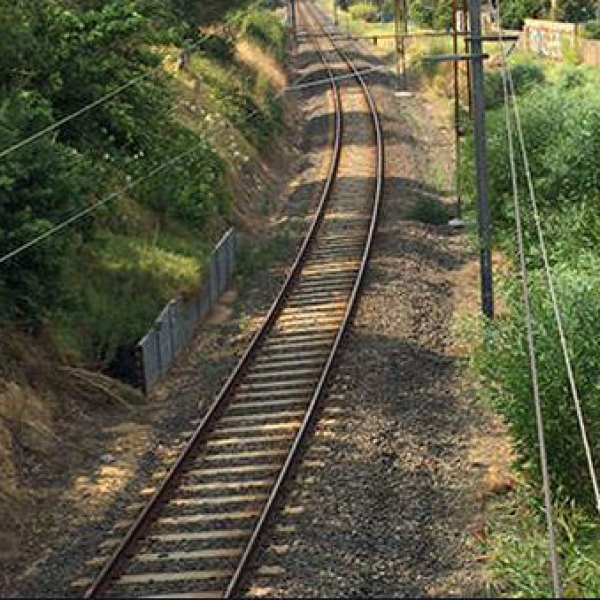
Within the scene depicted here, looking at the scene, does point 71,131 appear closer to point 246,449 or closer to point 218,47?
point 246,449

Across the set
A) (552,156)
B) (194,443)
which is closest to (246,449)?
(194,443)

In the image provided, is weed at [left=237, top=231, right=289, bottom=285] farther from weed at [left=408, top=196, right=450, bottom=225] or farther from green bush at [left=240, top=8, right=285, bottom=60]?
green bush at [left=240, top=8, right=285, bottom=60]

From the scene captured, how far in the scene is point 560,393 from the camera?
14367 millimetres

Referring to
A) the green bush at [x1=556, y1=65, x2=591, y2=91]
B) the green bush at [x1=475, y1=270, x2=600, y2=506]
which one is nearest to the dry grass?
the green bush at [x1=556, y1=65, x2=591, y2=91]

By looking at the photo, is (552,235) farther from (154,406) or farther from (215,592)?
(215,592)

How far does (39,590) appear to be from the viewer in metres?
12.8

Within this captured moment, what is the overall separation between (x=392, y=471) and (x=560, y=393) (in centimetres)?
250

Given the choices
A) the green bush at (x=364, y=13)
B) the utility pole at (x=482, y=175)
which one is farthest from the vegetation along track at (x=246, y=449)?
the green bush at (x=364, y=13)

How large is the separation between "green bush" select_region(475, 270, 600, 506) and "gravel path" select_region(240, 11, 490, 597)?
1122mm

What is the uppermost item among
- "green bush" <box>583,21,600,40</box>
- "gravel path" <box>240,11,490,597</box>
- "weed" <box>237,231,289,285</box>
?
"green bush" <box>583,21,600,40</box>

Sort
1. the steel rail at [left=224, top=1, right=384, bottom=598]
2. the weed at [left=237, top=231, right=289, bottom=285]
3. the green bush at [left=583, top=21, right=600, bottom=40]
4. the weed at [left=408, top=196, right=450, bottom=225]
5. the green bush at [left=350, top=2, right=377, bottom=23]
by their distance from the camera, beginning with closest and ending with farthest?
the steel rail at [left=224, top=1, right=384, bottom=598] < the weed at [left=237, top=231, right=289, bottom=285] < the weed at [left=408, top=196, right=450, bottom=225] < the green bush at [left=583, top=21, right=600, bottom=40] < the green bush at [left=350, top=2, right=377, bottom=23]

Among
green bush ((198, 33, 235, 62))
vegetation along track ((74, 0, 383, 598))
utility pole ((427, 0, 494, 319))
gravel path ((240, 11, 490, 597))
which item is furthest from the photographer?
green bush ((198, 33, 235, 62))

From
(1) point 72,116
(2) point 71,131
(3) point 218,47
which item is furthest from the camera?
(3) point 218,47

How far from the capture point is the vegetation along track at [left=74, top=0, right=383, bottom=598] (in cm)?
1286
